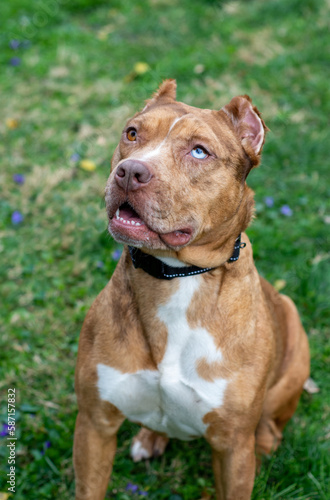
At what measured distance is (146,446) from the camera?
12.0 feet

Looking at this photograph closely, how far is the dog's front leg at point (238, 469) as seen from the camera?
2.93 m

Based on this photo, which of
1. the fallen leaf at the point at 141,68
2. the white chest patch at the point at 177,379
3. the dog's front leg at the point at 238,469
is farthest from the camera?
the fallen leaf at the point at 141,68

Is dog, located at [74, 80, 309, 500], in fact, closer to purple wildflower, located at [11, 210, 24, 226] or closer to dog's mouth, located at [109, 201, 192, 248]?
dog's mouth, located at [109, 201, 192, 248]

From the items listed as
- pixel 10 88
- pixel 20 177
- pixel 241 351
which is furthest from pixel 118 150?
pixel 10 88

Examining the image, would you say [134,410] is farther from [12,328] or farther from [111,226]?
[12,328]

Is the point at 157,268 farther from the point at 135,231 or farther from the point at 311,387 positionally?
the point at 311,387

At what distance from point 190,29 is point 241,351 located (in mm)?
6055

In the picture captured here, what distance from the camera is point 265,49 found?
7.50 m

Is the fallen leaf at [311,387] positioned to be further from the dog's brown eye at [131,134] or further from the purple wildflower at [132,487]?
the dog's brown eye at [131,134]

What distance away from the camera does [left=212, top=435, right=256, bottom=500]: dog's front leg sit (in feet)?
9.62

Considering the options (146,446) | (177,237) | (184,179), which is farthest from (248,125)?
(146,446)

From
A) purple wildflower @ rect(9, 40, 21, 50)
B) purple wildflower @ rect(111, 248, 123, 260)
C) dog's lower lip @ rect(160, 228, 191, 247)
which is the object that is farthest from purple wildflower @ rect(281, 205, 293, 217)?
purple wildflower @ rect(9, 40, 21, 50)

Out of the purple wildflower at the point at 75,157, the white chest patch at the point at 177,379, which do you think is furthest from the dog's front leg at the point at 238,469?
the purple wildflower at the point at 75,157

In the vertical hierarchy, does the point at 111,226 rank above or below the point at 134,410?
above
